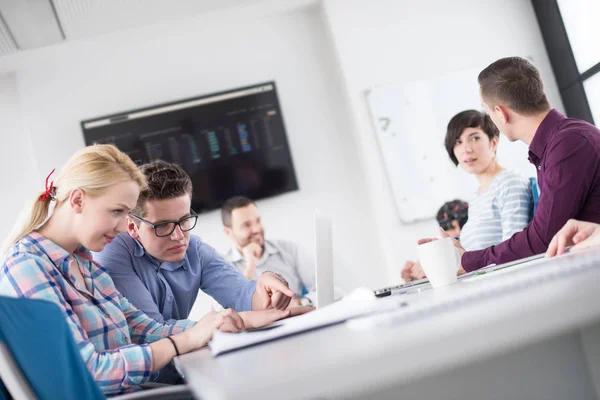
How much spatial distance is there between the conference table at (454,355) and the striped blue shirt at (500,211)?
1661 mm

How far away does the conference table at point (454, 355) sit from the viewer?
1.50 ft

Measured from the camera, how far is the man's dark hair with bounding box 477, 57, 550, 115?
212 centimetres

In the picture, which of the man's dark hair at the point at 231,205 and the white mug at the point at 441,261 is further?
the man's dark hair at the point at 231,205

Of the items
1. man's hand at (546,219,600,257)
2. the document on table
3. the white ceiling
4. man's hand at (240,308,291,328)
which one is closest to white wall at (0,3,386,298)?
the white ceiling

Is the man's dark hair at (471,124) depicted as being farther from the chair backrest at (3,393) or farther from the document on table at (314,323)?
the chair backrest at (3,393)

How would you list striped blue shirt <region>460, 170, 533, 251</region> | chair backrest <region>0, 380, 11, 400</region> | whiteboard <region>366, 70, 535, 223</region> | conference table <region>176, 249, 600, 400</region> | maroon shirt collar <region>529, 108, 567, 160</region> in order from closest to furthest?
conference table <region>176, 249, 600, 400</region>
chair backrest <region>0, 380, 11, 400</region>
maroon shirt collar <region>529, 108, 567, 160</region>
striped blue shirt <region>460, 170, 533, 251</region>
whiteboard <region>366, 70, 535, 223</region>

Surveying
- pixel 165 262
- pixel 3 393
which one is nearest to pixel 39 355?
pixel 3 393

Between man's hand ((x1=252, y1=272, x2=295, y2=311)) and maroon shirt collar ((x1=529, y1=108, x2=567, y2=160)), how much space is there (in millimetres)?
953

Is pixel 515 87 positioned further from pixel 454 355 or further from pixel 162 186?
pixel 454 355

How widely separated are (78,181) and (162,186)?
500 mm

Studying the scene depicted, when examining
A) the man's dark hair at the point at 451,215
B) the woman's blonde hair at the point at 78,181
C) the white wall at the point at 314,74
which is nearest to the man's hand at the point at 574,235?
the woman's blonde hair at the point at 78,181

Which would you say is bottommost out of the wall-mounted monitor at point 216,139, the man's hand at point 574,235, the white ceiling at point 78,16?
the man's hand at point 574,235

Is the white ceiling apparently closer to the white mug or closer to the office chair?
the office chair

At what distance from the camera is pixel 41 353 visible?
3.52 feet
